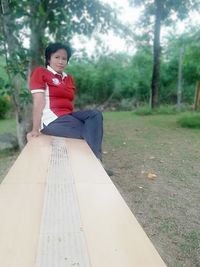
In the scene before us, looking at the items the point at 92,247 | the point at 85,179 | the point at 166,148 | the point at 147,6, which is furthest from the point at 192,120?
the point at 92,247

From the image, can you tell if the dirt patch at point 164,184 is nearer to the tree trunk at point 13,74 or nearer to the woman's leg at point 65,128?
the woman's leg at point 65,128

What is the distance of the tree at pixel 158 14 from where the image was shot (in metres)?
10.7

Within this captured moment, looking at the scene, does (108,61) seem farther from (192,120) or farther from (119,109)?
(192,120)

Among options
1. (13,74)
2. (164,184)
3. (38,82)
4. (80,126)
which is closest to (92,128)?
(80,126)

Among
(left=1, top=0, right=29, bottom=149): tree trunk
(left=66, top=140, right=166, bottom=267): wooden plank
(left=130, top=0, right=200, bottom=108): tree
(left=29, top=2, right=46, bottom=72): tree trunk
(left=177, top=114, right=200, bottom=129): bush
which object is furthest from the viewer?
(left=130, top=0, right=200, bottom=108): tree

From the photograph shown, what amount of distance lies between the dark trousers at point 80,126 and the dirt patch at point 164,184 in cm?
67

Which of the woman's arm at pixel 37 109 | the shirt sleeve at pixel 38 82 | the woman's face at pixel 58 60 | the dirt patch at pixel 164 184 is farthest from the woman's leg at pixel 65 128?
the dirt patch at pixel 164 184

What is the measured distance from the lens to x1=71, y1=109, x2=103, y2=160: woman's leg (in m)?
3.52

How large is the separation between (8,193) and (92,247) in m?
0.67

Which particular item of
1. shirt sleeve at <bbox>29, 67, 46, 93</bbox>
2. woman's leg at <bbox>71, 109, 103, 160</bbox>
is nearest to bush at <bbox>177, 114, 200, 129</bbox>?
woman's leg at <bbox>71, 109, 103, 160</bbox>

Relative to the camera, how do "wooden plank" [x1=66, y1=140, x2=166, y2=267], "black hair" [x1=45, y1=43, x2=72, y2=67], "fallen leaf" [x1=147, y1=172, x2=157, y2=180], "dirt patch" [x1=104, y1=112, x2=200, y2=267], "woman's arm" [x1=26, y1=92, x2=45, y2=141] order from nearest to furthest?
"wooden plank" [x1=66, y1=140, x2=166, y2=267]
"dirt patch" [x1=104, y1=112, x2=200, y2=267]
"woman's arm" [x1=26, y1=92, x2=45, y2=141]
"black hair" [x1=45, y1=43, x2=72, y2=67]
"fallen leaf" [x1=147, y1=172, x2=157, y2=180]

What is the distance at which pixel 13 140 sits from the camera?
6332mm

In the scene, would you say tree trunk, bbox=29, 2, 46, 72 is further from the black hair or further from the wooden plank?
the wooden plank

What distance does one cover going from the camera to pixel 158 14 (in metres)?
12.2
